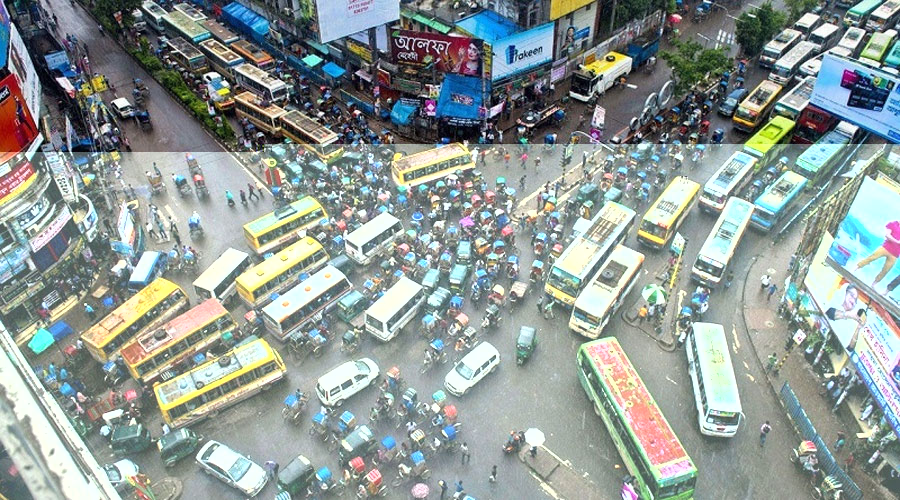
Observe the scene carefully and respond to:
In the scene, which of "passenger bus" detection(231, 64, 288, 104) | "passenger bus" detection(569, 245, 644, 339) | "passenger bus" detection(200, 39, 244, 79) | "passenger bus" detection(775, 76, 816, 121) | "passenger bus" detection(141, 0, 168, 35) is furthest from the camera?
"passenger bus" detection(141, 0, 168, 35)

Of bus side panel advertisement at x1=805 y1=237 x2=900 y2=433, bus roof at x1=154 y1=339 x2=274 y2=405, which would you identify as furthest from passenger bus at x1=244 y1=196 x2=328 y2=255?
bus side panel advertisement at x1=805 y1=237 x2=900 y2=433

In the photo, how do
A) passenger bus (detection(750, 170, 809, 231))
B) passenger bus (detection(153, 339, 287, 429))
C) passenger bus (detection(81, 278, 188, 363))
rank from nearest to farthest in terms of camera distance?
passenger bus (detection(153, 339, 287, 429)), passenger bus (detection(81, 278, 188, 363)), passenger bus (detection(750, 170, 809, 231))

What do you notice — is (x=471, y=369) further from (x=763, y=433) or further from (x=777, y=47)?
(x=777, y=47)

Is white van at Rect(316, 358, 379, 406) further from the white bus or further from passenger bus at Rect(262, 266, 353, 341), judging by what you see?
passenger bus at Rect(262, 266, 353, 341)

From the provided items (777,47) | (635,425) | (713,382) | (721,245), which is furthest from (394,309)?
(777,47)

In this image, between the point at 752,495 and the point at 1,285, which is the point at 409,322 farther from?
the point at 1,285

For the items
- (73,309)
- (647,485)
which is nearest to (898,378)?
(647,485)

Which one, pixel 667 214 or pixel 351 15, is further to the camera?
pixel 351 15
